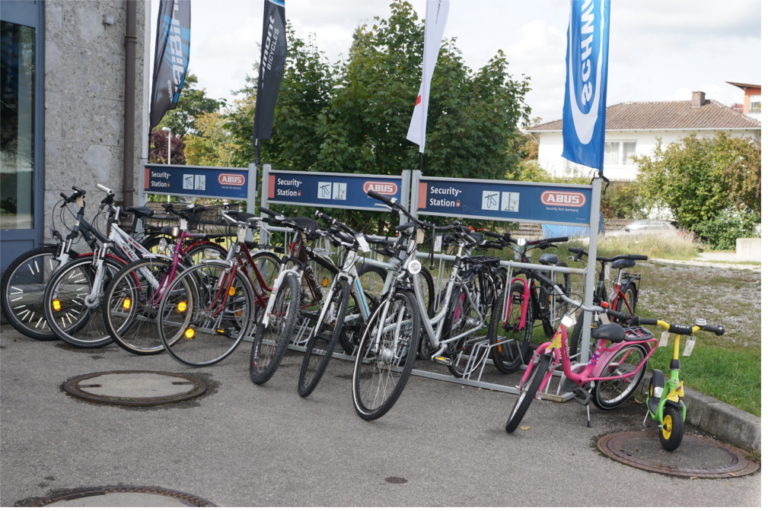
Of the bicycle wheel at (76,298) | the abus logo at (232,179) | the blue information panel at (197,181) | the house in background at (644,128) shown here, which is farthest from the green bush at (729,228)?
the bicycle wheel at (76,298)

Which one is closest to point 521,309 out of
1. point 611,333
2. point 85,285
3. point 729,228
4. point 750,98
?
point 611,333

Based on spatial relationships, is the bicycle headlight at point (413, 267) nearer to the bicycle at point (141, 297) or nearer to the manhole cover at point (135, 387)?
the manhole cover at point (135, 387)

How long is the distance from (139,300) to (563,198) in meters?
3.42

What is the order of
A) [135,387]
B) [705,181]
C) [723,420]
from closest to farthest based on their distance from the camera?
[723,420], [135,387], [705,181]

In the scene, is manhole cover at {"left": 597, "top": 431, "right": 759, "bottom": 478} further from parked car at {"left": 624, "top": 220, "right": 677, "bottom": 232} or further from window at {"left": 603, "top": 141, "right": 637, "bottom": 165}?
window at {"left": 603, "top": 141, "right": 637, "bottom": 165}

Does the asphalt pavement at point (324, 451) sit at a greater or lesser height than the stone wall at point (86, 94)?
lesser

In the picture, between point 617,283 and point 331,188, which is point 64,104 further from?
point 617,283

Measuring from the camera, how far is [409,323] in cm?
553

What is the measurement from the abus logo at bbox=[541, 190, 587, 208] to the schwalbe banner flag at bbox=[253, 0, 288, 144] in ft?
10.9

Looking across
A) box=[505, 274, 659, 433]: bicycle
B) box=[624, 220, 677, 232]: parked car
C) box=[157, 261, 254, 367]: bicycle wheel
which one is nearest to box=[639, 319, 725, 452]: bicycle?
box=[505, 274, 659, 433]: bicycle

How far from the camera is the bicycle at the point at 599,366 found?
504cm

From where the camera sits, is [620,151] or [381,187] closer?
[381,187]

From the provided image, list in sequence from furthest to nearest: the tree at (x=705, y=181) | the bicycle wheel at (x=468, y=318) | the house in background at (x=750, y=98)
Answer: the house in background at (x=750, y=98), the tree at (x=705, y=181), the bicycle wheel at (x=468, y=318)

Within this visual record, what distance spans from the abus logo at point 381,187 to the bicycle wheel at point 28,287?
2.59 m
